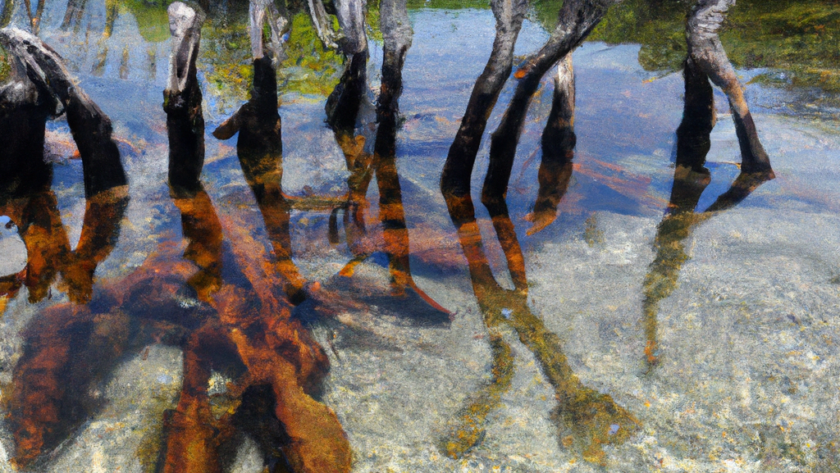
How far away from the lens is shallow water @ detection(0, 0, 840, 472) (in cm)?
208

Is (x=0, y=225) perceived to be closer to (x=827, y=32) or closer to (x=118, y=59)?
(x=118, y=59)

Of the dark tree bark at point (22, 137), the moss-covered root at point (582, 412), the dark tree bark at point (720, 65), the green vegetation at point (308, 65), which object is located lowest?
the moss-covered root at point (582, 412)

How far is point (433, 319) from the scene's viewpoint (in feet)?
8.80

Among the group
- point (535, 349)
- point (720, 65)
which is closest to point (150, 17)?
point (720, 65)

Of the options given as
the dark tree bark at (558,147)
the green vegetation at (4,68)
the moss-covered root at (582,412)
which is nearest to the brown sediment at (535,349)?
the moss-covered root at (582,412)

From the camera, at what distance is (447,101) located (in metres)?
4.98

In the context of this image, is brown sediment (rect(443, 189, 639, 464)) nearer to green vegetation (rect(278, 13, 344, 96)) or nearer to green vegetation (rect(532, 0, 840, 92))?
green vegetation (rect(278, 13, 344, 96))

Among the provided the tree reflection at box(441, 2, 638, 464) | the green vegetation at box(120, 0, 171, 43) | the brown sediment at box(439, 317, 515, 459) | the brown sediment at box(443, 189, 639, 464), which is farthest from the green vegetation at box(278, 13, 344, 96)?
the brown sediment at box(439, 317, 515, 459)

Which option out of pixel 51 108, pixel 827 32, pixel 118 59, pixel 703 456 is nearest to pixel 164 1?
pixel 118 59

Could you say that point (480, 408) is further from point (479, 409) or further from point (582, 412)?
point (582, 412)

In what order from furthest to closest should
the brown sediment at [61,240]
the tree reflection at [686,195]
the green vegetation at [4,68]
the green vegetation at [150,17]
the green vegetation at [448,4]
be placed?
the green vegetation at [448,4]
the green vegetation at [150,17]
the green vegetation at [4,68]
the brown sediment at [61,240]
the tree reflection at [686,195]

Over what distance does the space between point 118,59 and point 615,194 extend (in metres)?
5.09

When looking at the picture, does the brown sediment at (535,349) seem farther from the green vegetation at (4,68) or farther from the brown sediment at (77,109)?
the green vegetation at (4,68)

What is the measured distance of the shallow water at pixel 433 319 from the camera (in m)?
2.08
